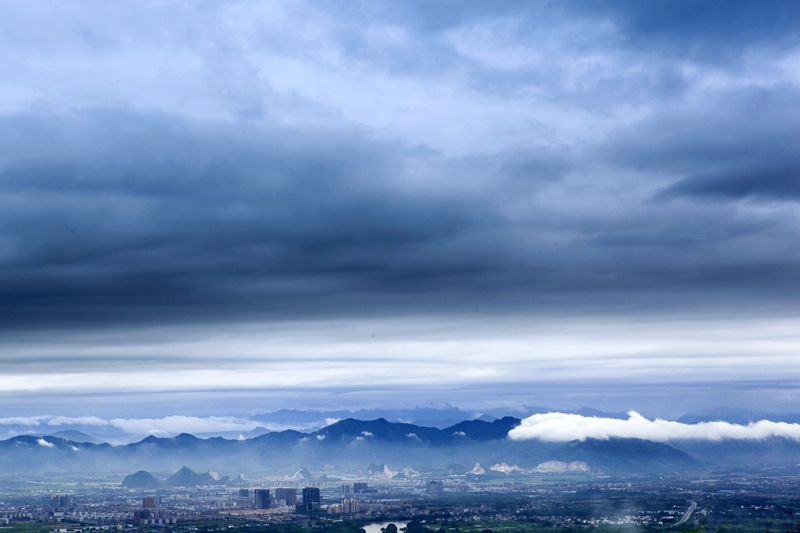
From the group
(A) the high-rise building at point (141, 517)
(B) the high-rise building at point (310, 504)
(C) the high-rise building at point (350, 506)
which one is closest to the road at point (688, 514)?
(C) the high-rise building at point (350, 506)

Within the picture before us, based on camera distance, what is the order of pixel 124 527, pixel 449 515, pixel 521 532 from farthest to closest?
pixel 449 515 → pixel 124 527 → pixel 521 532

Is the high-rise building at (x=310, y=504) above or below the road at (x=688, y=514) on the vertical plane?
above

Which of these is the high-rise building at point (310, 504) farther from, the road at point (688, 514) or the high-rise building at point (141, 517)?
the road at point (688, 514)

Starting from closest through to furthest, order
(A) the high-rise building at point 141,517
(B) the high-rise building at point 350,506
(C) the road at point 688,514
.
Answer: (C) the road at point 688,514, (A) the high-rise building at point 141,517, (B) the high-rise building at point 350,506

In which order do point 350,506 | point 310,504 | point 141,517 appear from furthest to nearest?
point 310,504 < point 350,506 < point 141,517

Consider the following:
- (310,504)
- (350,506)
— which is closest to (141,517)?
(310,504)

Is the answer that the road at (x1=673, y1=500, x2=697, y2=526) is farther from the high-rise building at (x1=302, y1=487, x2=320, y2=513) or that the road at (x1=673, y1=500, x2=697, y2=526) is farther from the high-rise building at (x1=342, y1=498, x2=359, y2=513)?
the high-rise building at (x1=302, y1=487, x2=320, y2=513)

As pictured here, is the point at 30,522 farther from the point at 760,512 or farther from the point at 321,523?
the point at 760,512

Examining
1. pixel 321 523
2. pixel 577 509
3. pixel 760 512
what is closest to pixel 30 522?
pixel 321 523

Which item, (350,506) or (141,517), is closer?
(141,517)

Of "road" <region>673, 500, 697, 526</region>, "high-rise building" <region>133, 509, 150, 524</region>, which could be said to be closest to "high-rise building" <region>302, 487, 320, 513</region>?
"high-rise building" <region>133, 509, 150, 524</region>

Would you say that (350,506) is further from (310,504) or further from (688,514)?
(688,514)
